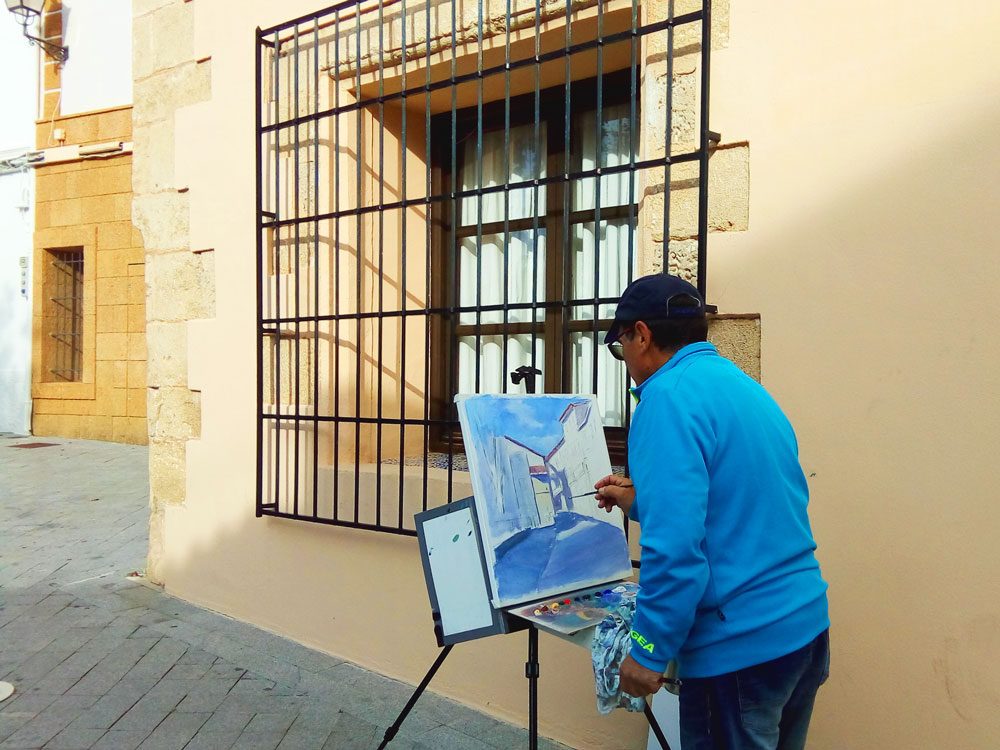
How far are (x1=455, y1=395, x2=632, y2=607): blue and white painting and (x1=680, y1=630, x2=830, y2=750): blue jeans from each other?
56cm

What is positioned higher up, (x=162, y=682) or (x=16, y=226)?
(x=16, y=226)

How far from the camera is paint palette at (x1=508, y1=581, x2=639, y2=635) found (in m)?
2.08

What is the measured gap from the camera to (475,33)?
139 inches

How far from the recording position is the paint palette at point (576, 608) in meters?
2.08

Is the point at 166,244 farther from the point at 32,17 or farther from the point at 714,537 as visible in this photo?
the point at 32,17

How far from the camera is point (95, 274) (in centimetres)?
1159

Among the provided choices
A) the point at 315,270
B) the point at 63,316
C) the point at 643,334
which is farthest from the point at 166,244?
the point at 63,316

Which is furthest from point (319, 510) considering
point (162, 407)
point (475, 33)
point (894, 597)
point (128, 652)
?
point (894, 597)

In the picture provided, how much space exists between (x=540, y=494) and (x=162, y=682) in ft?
7.53

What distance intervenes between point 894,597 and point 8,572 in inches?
203

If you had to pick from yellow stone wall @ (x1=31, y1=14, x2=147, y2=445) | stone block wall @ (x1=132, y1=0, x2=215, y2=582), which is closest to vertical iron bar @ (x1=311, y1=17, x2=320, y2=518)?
stone block wall @ (x1=132, y1=0, x2=215, y2=582)

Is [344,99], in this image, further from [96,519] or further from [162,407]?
[96,519]

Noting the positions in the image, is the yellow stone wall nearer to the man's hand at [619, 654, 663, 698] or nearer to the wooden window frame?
the wooden window frame

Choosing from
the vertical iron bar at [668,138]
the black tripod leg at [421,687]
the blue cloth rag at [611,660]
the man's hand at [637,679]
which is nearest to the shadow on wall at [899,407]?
the vertical iron bar at [668,138]
